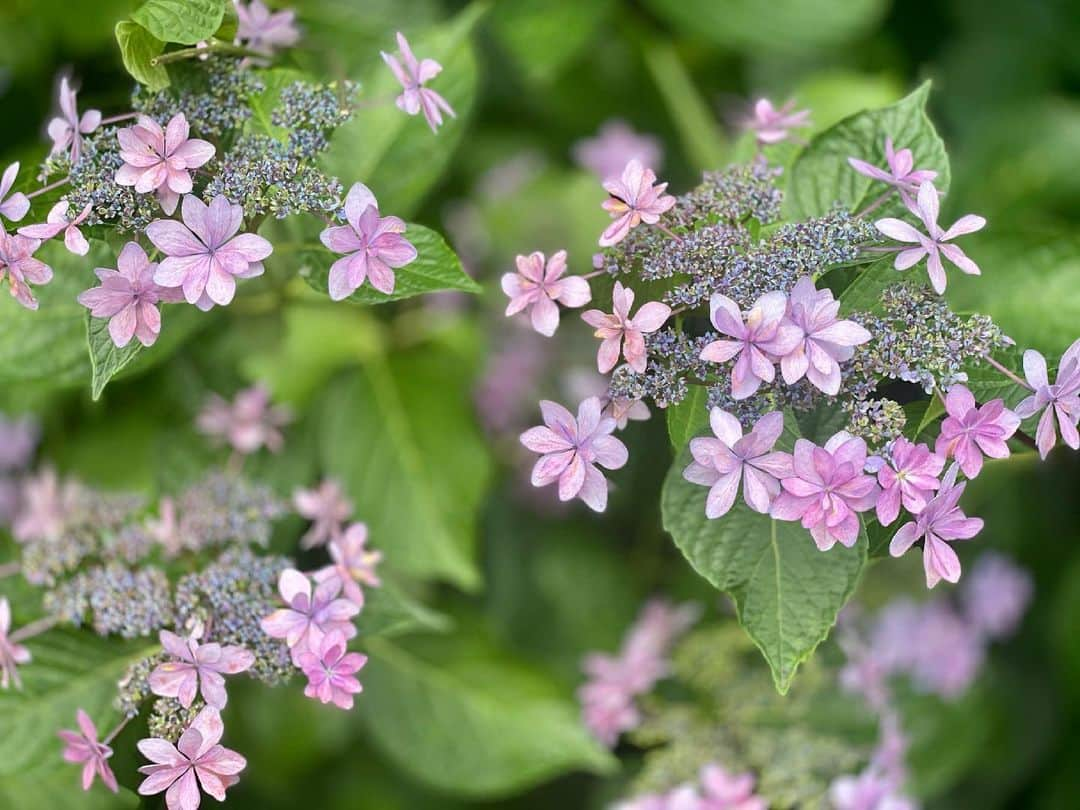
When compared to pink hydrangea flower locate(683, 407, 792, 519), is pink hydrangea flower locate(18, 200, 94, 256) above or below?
above

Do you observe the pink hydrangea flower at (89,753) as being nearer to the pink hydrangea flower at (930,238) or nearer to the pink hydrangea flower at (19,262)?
the pink hydrangea flower at (19,262)

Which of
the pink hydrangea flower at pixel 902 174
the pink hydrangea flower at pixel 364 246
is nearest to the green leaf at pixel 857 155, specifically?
the pink hydrangea flower at pixel 902 174

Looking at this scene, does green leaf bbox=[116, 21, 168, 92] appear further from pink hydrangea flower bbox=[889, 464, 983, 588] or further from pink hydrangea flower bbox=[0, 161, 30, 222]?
pink hydrangea flower bbox=[889, 464, 983, 588]

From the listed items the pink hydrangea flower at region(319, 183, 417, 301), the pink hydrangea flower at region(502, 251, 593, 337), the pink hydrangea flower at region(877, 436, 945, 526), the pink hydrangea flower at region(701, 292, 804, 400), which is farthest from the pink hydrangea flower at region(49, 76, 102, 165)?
the pink hydrangea flower at region(877, 436, 945, 526)

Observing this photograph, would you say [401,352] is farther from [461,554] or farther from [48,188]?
[48,188]

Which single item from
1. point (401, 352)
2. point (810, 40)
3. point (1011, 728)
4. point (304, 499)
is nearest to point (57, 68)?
point (401, 352)

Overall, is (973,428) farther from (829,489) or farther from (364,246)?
(364,246)
